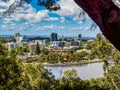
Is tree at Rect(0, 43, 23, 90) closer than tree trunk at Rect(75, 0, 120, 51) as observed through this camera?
No

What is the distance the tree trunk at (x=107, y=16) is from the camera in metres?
1.72

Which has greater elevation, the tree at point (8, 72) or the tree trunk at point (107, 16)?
the tree trunk at point (107, 16)

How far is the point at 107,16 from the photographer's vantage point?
1.74 meters

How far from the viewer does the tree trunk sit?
1725 mm

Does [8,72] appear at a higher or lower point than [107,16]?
lower

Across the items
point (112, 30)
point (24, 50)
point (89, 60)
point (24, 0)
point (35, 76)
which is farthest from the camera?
point (24, 50)

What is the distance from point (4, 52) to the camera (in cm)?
650

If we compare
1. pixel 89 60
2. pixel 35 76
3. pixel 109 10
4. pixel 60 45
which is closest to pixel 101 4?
pixel 109 10

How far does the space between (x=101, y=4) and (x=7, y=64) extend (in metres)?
4.83

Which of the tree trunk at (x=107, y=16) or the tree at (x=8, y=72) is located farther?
the tree at (x=8, y=72)

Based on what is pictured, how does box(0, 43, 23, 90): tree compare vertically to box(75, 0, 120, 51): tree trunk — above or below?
below

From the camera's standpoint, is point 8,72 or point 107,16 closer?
point 107,16

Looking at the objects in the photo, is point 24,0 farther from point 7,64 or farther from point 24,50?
point 24,50

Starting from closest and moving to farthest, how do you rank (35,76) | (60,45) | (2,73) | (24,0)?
(24,0), (2,73), (35,76), (60,45)
